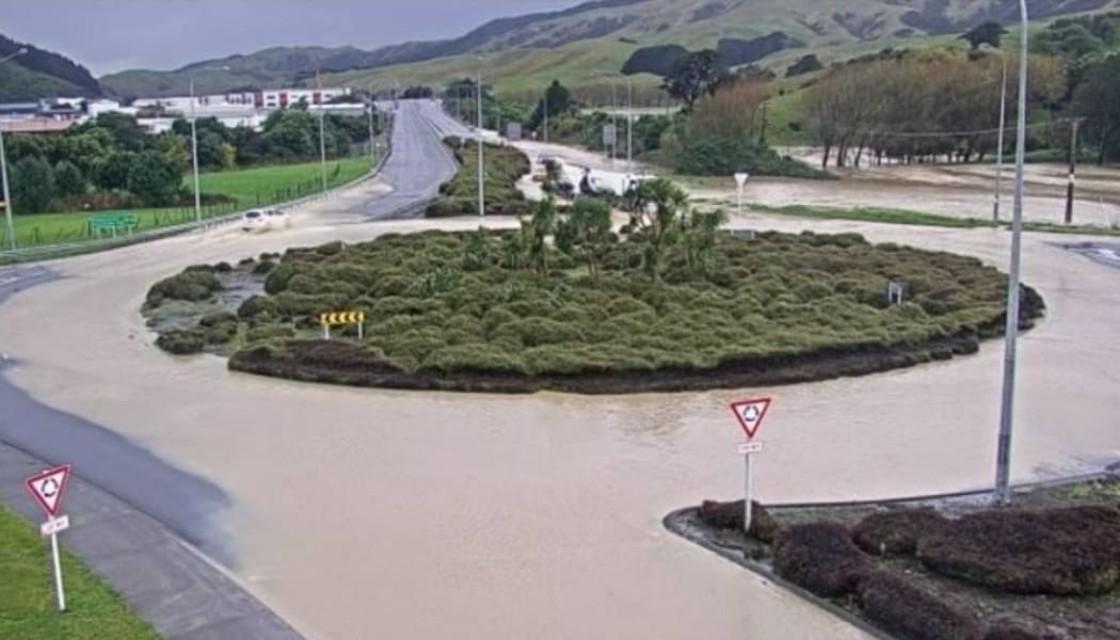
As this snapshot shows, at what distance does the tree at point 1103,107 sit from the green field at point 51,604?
101897 millimetres

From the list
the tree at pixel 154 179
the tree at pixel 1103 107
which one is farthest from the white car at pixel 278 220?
the tree at pixel 1103 107

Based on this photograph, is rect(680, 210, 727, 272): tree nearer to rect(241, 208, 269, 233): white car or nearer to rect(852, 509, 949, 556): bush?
rect(852, 509, 949, 556): bush

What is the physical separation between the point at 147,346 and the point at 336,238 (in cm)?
2495

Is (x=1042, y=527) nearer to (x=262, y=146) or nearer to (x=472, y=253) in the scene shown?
(x=472, y=253)

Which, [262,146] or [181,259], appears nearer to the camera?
[181,259]

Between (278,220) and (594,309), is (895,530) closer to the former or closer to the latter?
(594,309)

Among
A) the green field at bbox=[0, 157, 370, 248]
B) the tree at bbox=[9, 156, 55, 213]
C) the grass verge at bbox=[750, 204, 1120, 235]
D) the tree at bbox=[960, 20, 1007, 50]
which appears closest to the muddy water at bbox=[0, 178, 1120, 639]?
the grass verge at bbox=[750, 204, 1120, 235]

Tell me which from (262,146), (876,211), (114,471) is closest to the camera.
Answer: (114,471)

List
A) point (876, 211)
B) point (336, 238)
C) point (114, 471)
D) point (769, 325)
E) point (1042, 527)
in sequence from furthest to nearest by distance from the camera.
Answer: point (876, 211) → point (336, 238) → point (769, 325) → point (114, 471) → point (1042, 527)

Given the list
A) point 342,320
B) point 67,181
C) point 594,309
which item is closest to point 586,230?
point 594,309

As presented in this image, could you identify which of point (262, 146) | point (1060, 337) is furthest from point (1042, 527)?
point (262, 146)

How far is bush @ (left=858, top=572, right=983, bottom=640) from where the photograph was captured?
44.4ft

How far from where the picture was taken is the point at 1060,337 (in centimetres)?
3369

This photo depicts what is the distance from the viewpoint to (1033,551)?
15.7m
